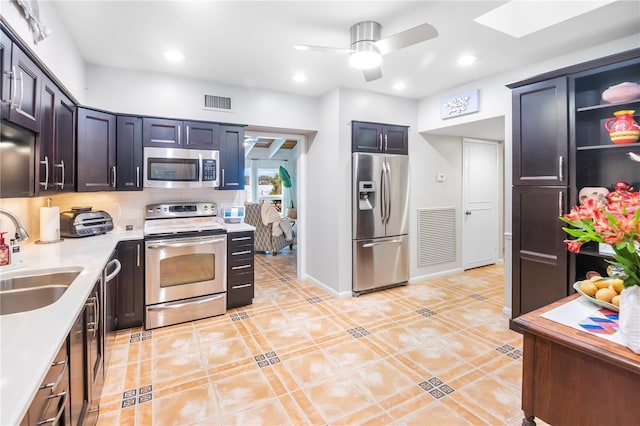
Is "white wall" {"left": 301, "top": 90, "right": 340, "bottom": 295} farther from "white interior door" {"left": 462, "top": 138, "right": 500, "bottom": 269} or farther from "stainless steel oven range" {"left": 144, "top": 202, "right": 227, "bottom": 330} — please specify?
"white interior door" {"left": 462, "top": 138, "right": 500, "bottom": 269}

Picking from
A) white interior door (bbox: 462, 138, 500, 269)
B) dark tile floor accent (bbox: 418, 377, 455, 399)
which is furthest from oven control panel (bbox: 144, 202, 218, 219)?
white interior door (bbox: 462, 138, 500, 269)

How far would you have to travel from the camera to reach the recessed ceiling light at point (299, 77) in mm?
3463

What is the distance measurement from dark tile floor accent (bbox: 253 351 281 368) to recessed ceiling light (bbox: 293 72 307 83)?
9.05 feet

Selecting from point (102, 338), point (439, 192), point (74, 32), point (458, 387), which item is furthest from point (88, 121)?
point (439, 192)

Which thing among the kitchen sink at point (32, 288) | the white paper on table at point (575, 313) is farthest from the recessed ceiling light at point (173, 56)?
the white paper on table at point (575, 313)

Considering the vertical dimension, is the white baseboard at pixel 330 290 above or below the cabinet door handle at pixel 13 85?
below

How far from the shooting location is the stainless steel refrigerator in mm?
4000

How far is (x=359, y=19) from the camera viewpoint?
7.70 feet

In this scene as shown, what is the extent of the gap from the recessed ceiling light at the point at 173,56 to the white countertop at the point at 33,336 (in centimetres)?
194

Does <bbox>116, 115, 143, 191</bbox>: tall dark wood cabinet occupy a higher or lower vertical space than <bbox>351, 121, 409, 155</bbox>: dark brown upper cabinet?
lower

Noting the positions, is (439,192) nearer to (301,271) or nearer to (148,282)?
(301,271)

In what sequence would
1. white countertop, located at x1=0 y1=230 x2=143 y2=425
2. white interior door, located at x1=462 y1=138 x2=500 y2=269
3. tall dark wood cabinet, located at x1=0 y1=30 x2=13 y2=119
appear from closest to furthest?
white countertop, located at x1=0 y1=230 x2=143 y2=425
tall dark wood cabinet, located at x1=0 y1=30 x2=13 y2=119
white interior door, located at x1=462 y1=138 x2=500 y2=269

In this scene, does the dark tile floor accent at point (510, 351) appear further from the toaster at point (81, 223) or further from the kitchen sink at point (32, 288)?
the toaster at point (81, 223)

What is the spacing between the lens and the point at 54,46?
225 cm
